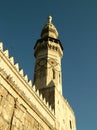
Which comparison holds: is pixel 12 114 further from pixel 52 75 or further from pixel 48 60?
pixel 48 60

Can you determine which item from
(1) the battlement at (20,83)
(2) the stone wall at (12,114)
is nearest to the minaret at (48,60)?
(1) the battlement at (20,83)

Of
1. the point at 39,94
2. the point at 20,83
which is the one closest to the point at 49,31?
the point at 39,94

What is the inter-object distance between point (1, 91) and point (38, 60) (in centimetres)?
994

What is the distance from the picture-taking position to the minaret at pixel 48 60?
17.8 m

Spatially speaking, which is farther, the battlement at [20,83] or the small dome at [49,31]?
the small dome at [49,31]

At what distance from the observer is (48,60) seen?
1922 cm

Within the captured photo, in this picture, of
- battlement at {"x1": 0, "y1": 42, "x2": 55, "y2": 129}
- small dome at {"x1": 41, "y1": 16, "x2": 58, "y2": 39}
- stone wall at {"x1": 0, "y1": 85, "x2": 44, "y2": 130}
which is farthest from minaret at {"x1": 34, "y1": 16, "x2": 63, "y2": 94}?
stone wall at {"x1": 0, "y1": 85, "x2": 44, "y2": 130}

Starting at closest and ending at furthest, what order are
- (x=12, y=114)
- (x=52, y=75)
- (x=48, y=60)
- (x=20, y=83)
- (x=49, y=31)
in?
(x=12, y=114)
(x=20, y=83)
(x=52, y=75)
(x=48, y=60)
(x=49, y=31)

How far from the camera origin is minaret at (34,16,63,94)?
58.3 ft

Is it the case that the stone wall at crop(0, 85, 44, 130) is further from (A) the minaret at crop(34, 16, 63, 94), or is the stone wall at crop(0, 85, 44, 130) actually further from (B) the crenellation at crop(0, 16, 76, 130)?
(A) the minaret at crop(34, 16, 63, 94)

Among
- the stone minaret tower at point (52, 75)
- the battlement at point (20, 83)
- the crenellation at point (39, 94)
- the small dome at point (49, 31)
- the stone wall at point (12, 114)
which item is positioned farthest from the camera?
the small dome at point (49, 31)

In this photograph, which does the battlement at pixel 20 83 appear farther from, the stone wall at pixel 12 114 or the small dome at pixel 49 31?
the small dome at pixel 49 31

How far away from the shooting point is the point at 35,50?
21.0 meters

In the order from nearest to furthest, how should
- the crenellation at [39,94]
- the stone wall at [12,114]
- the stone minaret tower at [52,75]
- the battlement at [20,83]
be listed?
1. the stone wall at [12,114]
2. the crenellation at [39,94]
3. the battlement at [20,83]
4. the stone minaret tower at [52,75]
